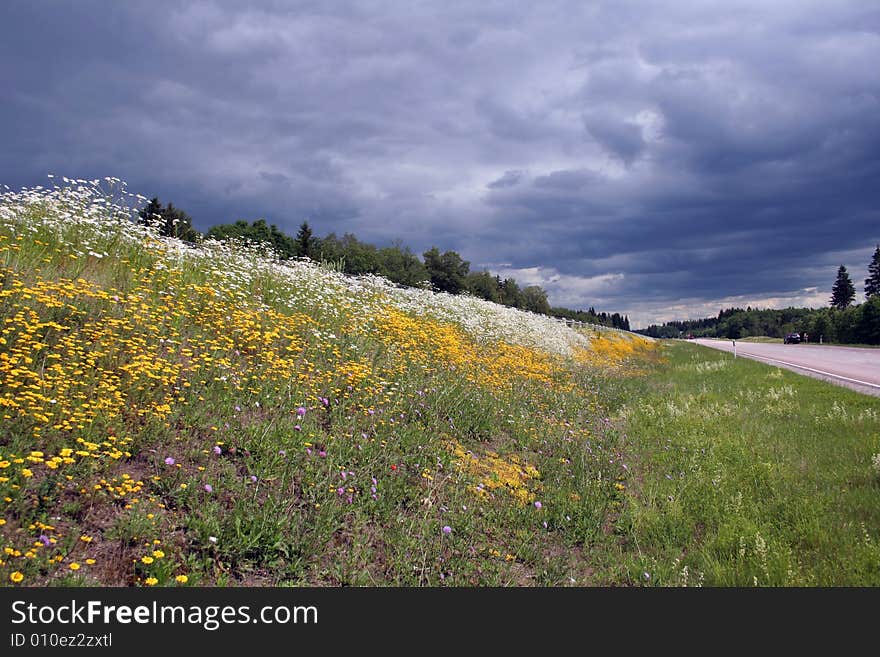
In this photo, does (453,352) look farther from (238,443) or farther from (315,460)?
(238,443)

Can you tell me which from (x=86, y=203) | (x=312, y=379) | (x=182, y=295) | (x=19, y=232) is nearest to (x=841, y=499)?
(x=312, y=379)

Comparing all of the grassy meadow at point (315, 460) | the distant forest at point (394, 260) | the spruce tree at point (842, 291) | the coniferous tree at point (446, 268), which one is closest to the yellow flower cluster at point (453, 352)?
the grassy meadow at point (315, 460)

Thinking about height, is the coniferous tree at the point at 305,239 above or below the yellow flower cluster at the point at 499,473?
above

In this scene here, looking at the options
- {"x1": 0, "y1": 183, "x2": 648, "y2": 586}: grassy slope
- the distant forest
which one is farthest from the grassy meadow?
the distant forest

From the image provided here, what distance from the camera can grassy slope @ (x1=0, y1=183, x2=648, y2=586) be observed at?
3.72 meters

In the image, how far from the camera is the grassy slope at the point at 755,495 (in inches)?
181

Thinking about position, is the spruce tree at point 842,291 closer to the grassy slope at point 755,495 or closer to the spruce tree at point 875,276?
the spruce tree at point 875,276

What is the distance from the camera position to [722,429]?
32.3 feet

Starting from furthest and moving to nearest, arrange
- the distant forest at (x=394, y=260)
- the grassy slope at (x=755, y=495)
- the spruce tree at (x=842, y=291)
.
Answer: the spruce tree at (x=842, y=291) < the distant forest at (x=394, y=260) < the grassy slope at (x=755, y=495)

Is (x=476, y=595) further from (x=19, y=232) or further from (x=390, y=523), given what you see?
(x=19, y=232)

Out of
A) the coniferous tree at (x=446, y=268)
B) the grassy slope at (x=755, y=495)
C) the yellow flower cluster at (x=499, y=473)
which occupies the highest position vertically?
the coniferous tree at (x=446, y=268)

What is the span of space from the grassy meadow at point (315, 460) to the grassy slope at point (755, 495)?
0.04m

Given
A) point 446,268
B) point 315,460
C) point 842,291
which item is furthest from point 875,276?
point 315,460

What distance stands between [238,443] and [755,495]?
6.19m
